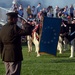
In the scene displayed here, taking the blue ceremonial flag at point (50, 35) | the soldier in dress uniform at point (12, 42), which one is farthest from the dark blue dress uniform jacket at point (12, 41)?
the blue ceremonial flag at point (50, 35)

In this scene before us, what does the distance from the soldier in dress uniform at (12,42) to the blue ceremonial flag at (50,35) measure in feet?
28.2

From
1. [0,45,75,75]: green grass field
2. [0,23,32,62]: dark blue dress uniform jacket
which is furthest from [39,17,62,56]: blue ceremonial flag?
[0,23,32,62]: dark blue dress uniform jacket

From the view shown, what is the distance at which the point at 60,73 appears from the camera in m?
14.7

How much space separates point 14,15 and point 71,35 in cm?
1053

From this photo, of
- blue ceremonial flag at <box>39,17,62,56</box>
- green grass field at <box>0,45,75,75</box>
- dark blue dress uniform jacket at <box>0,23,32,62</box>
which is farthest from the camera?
blue ceremonial flag at <box>39,17,62,56</box>

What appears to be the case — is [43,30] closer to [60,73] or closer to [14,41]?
[60,73]

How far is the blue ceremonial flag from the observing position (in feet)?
63.7

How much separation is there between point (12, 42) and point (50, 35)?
9.04 metres

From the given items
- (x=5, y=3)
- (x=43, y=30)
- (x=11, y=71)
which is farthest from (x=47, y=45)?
(x=5, y=3)

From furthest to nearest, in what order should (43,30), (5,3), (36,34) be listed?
(5,3) < (36,34) < (43,30)

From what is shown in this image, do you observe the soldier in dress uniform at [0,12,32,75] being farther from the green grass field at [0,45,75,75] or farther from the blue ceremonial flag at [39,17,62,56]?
the blue ceremonial flag at [39,17,62,56]

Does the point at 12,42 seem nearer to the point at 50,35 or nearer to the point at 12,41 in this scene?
the point at 12,41

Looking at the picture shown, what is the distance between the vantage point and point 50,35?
19.6 meters

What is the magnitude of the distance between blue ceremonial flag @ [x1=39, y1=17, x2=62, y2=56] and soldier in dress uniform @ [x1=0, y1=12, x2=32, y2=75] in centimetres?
861
